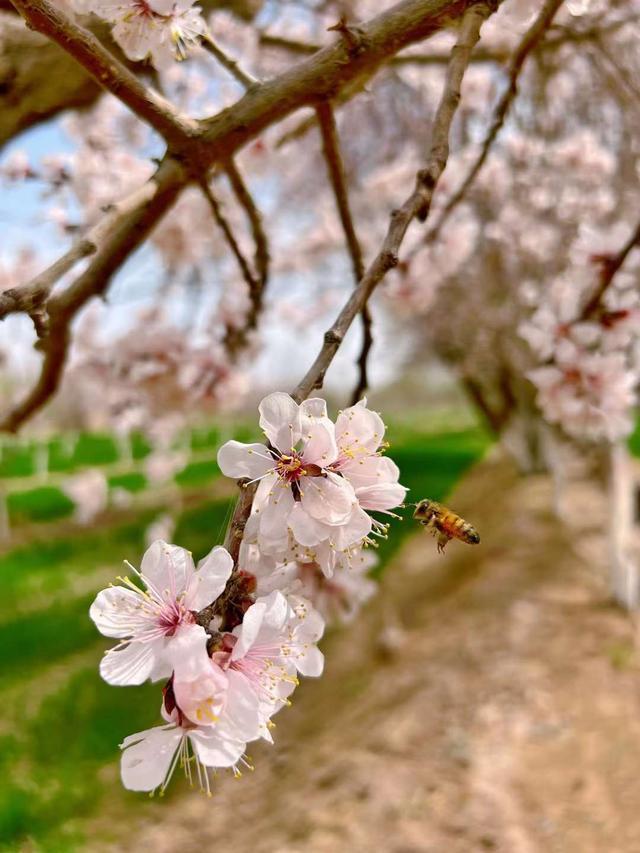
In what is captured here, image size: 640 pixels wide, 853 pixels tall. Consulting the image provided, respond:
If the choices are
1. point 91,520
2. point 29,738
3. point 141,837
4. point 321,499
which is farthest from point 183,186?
point 91,520

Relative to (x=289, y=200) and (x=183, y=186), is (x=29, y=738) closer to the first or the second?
(x=183, y=186)

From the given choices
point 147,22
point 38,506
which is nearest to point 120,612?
point 147,22

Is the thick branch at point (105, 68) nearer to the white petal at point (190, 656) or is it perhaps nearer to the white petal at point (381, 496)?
the white petal at point (381, 496)

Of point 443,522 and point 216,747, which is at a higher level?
point 443,522

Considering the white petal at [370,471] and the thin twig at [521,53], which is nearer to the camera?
the white petal at [370,471]

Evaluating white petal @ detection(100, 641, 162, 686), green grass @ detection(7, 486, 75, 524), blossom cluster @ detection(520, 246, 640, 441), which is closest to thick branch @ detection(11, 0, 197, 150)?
white petal @ detection(100, 641, 162, 686)

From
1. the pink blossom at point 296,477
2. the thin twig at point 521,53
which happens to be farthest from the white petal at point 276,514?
the thin twig at point 521,53

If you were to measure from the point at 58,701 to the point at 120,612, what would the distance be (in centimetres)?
393

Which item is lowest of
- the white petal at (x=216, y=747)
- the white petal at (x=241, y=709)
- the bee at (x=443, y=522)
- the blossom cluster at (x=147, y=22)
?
the white petal at (x=216, y=747)

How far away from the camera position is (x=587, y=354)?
1.72 metres

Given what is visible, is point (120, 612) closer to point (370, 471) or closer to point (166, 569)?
point (166, 569)

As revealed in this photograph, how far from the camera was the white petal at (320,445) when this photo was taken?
0.81 metres

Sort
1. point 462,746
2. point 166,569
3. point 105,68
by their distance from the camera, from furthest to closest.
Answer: point 462,746 → point 105,68 → point 166,569

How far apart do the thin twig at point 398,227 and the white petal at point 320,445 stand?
0.13 ft
